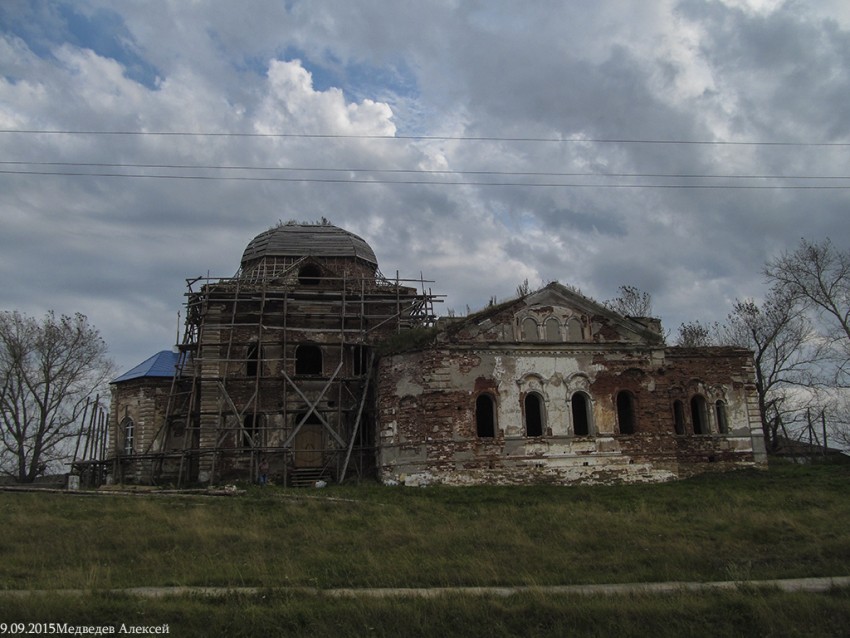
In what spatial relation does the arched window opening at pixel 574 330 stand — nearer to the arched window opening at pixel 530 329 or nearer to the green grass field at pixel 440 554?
the arched window opening at pixel 530 329

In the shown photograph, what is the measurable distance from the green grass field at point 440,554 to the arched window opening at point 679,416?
351 cm

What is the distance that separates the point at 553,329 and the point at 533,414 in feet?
9.78

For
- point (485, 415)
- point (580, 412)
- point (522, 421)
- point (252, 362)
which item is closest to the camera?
point (522, 421)

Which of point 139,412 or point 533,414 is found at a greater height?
point 139,412

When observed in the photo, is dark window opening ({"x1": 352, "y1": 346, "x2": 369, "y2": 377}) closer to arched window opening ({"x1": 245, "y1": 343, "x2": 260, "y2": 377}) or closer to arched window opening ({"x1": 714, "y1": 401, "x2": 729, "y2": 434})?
arched window opening ({"x1": 245, "y1": 343, "x2": 260, "y2": 377})

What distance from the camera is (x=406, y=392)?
78.4 ft

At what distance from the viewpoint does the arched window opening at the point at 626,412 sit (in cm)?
2469

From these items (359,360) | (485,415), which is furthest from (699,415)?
(359,360)

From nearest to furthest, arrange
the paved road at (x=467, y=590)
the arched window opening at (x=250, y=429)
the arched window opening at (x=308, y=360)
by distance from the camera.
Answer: the paved road at (x=467, y=590)
the arched window opening at (x=250, y=429)
the arched window opening at (x=308, y=360)

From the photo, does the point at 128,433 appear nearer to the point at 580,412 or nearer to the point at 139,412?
the point at 139,412

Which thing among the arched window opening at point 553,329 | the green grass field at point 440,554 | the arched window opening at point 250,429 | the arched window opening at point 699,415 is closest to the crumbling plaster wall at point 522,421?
the arched window opening at point 553,329

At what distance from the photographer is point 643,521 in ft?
53.7

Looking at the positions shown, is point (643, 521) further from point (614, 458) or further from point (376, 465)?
point (376, 465)

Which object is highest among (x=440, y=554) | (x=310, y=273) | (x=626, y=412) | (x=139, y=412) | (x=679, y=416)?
(x=310, y=273)
